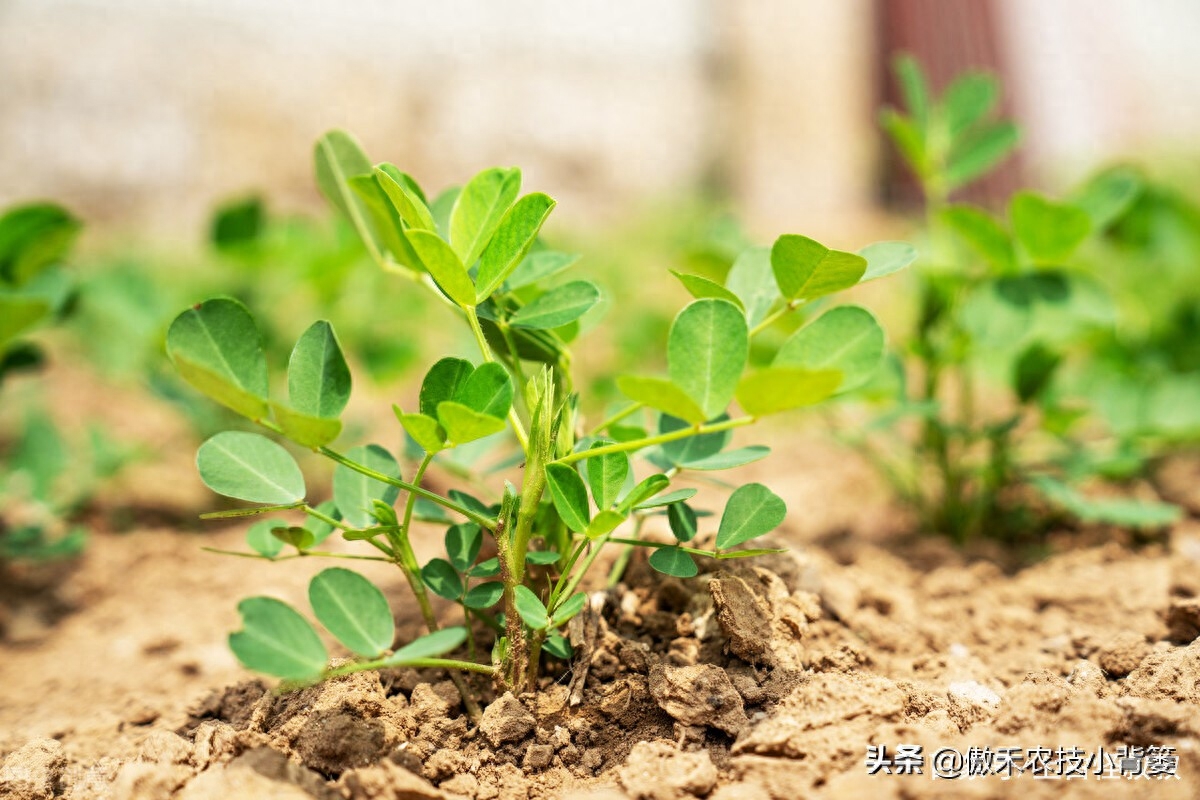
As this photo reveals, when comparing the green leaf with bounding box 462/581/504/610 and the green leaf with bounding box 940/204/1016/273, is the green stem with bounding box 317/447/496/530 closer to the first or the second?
the green leaf with bounding box 462/581/504/610

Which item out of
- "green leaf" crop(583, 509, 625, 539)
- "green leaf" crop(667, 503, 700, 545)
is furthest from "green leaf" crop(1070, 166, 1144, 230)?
"green leaf" crop(583, 509, 625, 539)

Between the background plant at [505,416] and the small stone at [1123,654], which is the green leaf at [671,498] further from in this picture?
the small stone at [1123,654]

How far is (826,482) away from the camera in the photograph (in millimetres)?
1712

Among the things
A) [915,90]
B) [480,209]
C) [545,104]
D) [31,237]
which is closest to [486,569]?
[480,209]

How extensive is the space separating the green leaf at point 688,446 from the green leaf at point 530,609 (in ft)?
0.64

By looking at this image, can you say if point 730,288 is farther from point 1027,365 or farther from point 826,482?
point 826,482

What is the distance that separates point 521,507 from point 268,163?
452cm

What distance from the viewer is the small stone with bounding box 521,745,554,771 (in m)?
0.83

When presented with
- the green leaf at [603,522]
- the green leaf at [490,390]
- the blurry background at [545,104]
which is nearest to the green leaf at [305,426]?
the green leaf at [490,390]

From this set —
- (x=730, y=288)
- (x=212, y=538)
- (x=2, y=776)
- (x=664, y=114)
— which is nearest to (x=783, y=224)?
(x=664, y=114)

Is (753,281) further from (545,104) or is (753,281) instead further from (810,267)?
(545,104)

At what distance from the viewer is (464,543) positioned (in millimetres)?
876

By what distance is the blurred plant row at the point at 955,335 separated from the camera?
1241 millimetres

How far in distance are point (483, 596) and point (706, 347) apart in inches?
11.9
